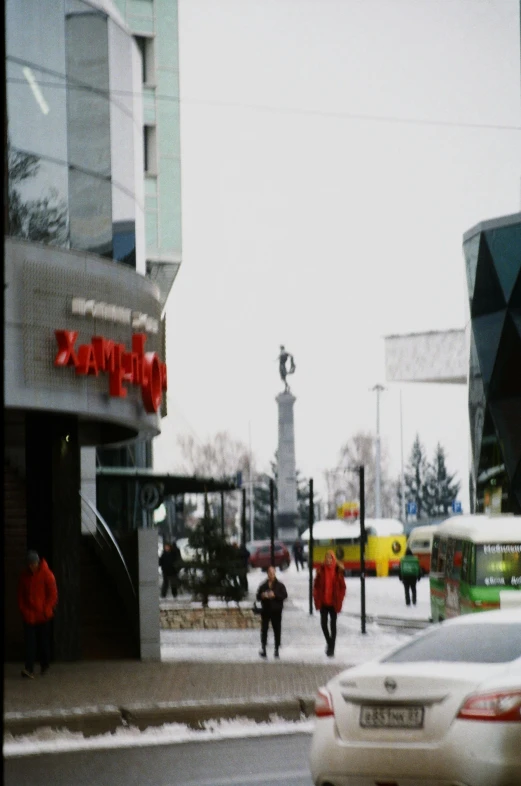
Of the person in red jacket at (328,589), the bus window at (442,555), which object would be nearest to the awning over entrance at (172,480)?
the bus window at (442,555)

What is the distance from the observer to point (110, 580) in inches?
1023

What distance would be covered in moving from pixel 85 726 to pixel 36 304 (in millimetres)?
7754

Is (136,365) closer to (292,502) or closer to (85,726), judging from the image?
(85,726)

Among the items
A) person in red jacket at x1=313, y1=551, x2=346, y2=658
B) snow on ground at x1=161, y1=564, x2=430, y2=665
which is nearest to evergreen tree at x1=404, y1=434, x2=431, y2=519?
snow on ground at x1=161, y1=564, x2=430, y2=665

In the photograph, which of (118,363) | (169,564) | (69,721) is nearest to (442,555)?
(118,363)

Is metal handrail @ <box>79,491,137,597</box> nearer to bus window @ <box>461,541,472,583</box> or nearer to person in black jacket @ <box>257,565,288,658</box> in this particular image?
person in black jacket @ <box>257,565,288,658</box>

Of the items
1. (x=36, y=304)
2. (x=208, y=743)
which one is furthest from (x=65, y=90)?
(x=208, y=743)

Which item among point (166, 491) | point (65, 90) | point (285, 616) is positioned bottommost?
point (285, 616)

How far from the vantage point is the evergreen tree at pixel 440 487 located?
502 ft

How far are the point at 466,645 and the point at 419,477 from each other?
6022 inches

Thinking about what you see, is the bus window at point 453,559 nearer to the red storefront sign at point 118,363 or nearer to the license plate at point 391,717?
the red storefront sign at point 118,363

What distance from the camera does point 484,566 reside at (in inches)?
1091

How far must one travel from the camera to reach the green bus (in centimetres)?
2711

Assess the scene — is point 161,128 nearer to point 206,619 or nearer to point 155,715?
point 206,619
